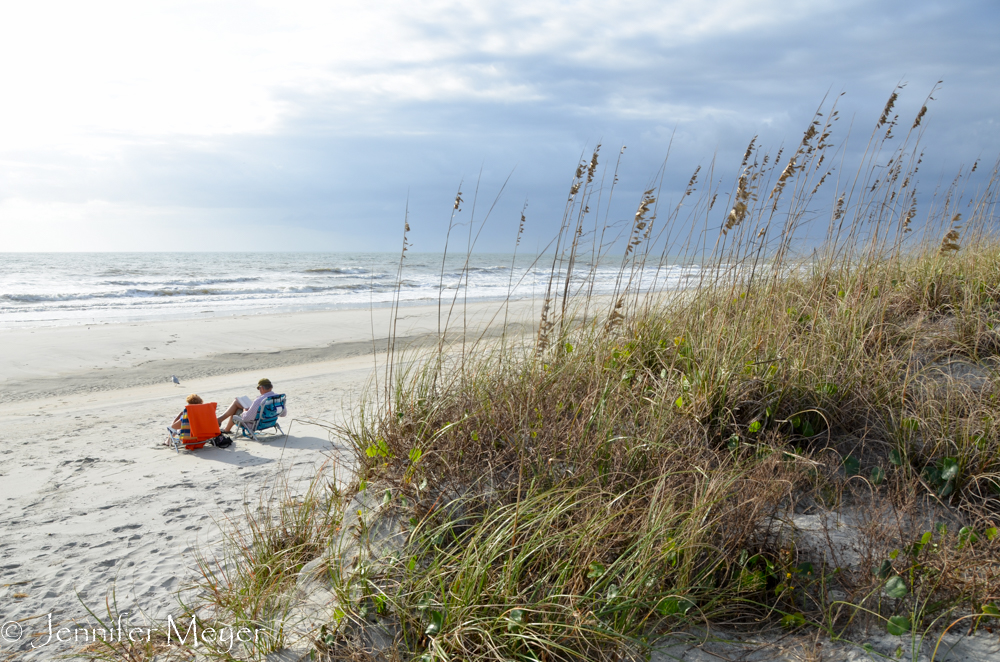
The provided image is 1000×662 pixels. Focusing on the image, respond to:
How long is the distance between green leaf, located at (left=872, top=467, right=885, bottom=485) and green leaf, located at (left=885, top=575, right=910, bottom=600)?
696 mm

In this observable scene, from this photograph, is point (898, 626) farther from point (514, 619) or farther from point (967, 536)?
point (514, 619)

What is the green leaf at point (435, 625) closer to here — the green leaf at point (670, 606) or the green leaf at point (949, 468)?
the green leaf at point (670, 606)

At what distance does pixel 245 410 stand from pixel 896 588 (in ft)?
18.6

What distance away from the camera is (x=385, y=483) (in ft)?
8.59

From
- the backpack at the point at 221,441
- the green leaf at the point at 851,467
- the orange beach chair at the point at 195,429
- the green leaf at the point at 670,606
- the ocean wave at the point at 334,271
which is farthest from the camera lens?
the ocean wave at the point at 334,271

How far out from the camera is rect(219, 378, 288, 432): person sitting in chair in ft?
18.5

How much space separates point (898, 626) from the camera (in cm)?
180

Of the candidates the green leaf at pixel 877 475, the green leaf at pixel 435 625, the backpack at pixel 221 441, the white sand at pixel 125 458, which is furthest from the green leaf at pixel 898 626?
the backpack at pixel 221 441

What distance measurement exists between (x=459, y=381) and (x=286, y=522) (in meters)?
1.14

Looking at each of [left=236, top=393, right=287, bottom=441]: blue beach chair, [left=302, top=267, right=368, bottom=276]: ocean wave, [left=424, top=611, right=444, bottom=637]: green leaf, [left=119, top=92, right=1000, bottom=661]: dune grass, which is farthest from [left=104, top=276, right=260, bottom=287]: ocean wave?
[left=424, top=611, right=444, bottom=637]: green leaf

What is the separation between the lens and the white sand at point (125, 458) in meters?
2.93

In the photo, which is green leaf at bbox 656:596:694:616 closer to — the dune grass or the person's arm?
the dune grass

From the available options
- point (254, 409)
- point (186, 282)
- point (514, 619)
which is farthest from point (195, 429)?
point (186, 282)

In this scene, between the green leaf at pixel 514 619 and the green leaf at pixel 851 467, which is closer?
the green leaf at pixel 514 619
